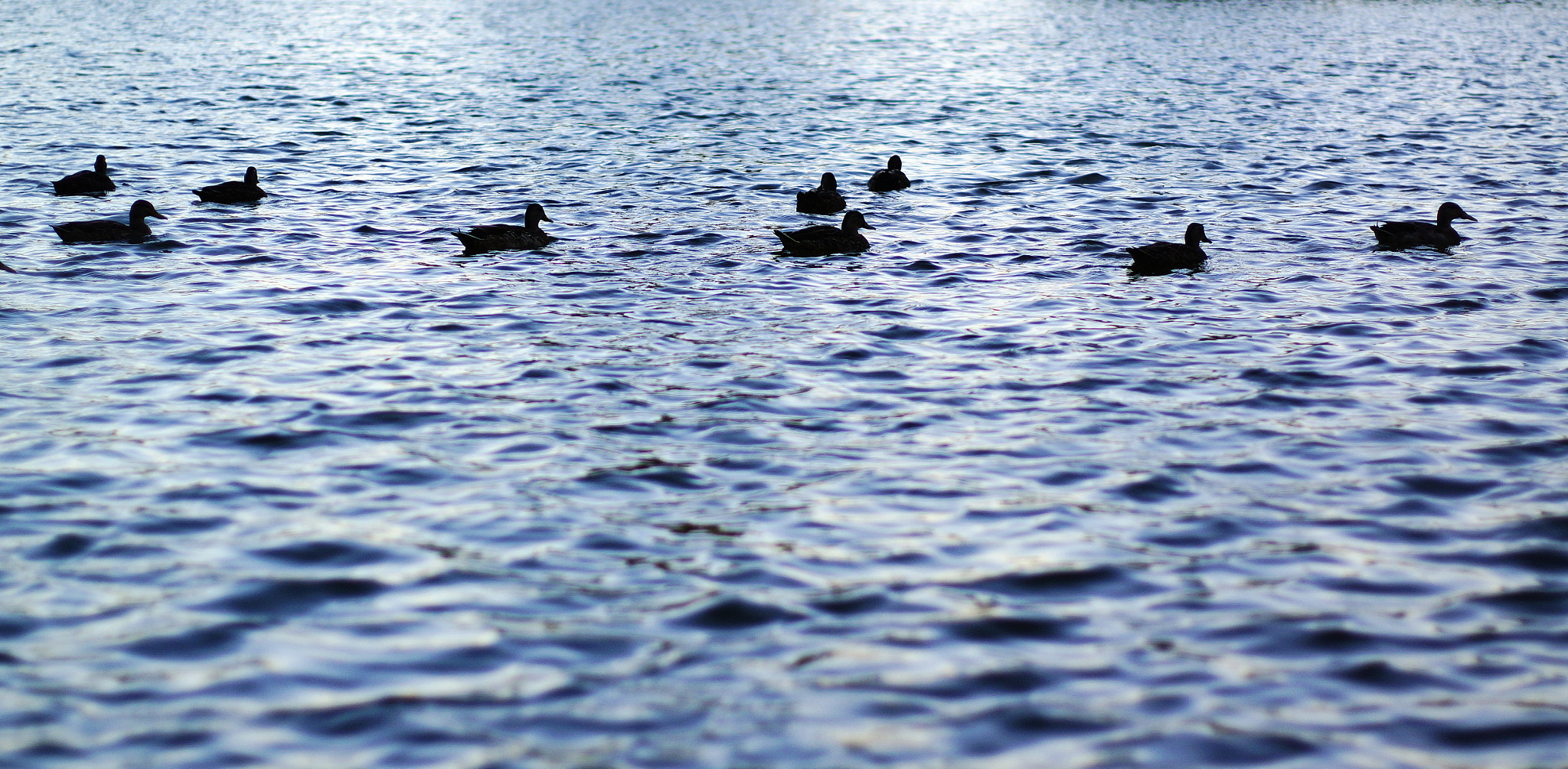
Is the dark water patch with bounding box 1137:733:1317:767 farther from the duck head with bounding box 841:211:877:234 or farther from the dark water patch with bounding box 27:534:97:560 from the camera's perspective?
the duck head with bounding box 841:211:877:234

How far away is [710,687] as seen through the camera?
7.39m

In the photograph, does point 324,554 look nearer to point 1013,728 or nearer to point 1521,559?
point 1013,728

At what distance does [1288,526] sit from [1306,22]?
59.0 m

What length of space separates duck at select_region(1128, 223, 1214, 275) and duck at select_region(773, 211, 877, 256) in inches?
138

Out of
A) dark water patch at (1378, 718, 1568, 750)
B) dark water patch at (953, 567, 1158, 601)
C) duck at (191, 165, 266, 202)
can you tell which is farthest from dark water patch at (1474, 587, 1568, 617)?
duck at (191, 165, 266, 202)

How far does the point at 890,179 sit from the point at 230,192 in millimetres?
10132

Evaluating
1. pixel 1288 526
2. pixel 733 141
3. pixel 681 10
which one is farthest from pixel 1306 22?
pixel 1288 526

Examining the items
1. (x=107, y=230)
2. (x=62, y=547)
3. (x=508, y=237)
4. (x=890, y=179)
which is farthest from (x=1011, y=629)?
(x=890, y=179)

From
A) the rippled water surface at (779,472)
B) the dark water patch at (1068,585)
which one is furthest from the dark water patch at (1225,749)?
the dark water patch at (1068,585)

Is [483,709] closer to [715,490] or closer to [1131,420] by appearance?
[715,490]

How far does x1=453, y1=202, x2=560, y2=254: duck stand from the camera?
59.5 feet

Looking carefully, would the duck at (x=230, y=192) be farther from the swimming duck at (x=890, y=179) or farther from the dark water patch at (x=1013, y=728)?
the dark water patch at (x=1013, y=728)

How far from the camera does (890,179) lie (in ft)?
77.2

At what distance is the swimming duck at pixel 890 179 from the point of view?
23500 millimetres
